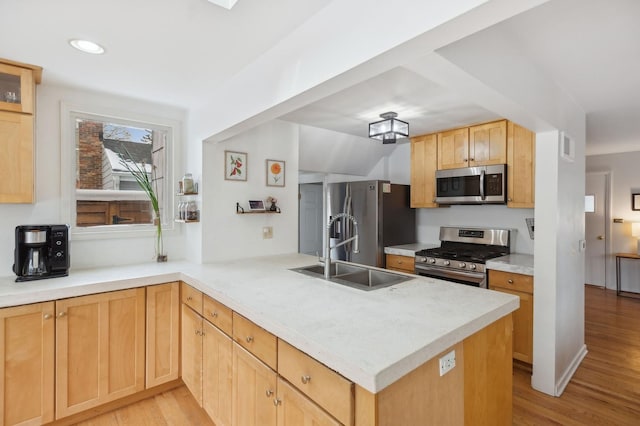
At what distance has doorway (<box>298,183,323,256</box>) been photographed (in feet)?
16.3

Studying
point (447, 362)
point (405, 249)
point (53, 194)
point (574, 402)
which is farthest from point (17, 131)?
point (574, 402)

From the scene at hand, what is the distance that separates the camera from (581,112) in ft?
9.25

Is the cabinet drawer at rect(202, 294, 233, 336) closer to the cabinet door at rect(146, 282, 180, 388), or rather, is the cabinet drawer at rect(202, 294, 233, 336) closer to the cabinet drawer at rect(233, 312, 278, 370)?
the cabinet drawer at rect(233, 312, 278, 370)

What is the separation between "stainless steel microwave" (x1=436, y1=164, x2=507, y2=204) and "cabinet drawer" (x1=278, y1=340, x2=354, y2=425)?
2715 millimetres

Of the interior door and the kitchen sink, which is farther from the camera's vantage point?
the interior door

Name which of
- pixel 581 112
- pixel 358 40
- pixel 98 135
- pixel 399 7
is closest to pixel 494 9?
pixel 399 7

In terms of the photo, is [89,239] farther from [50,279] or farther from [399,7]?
[399,7]

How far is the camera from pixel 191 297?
219 centimetres

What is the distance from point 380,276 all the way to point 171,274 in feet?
4.84

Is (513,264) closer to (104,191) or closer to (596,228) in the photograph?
Answer: (104,191)

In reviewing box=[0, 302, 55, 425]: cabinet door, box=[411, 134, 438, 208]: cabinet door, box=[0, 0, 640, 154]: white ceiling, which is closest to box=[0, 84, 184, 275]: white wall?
box=[0, 0, 640, 154]: white ceiling

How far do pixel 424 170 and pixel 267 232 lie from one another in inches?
78.8

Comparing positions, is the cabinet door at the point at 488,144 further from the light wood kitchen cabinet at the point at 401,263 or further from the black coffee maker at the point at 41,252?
the black coffee maker at the point at 41,252

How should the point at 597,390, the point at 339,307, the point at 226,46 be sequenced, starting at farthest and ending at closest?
the point at 597,390
the point at 226,46
the point at 339,307
